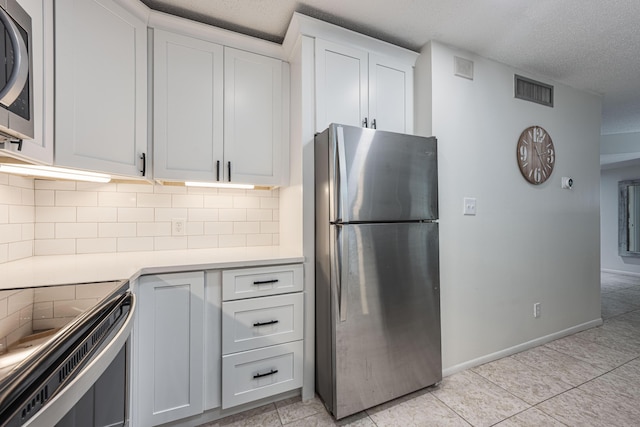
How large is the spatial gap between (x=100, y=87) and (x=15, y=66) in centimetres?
58

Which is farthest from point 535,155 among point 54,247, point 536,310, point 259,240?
point 54,247

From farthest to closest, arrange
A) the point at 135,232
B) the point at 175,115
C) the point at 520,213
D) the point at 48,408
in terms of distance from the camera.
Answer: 1. the point at 520,213
2. the point at 135,232
3. the point at 175,115
4. the point at 48,408

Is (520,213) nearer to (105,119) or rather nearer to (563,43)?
(563,43)

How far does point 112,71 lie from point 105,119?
272 millimetres

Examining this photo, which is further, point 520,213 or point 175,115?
point 520,213

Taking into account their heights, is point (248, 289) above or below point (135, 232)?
below

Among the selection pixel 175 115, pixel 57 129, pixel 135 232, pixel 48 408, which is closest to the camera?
pixel 48 408

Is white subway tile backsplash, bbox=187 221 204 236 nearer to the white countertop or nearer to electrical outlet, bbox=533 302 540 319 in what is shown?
the white countertop

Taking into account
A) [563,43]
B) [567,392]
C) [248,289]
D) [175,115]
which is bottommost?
[567,392]

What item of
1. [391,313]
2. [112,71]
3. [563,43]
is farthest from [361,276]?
[563,43]

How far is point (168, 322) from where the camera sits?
140cm

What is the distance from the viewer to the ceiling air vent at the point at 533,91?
7.86ft

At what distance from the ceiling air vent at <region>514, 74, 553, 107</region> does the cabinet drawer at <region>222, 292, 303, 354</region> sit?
262 cm

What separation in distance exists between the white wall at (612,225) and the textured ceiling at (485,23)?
15.1 feet
